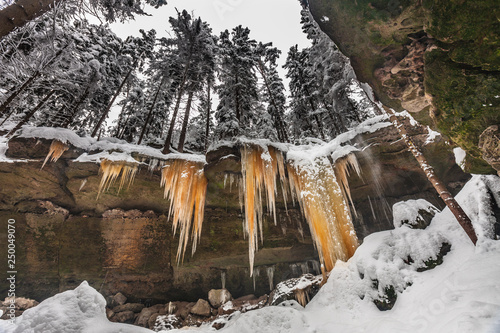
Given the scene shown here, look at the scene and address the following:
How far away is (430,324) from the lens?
297 cm

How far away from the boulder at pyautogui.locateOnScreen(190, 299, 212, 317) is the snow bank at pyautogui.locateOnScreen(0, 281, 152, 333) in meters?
7.51

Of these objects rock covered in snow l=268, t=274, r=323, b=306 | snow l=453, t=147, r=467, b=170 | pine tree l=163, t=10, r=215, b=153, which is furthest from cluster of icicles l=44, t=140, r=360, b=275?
pine tree l=163, t=10, r=215, b=153

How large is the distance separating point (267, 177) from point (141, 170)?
211 inches

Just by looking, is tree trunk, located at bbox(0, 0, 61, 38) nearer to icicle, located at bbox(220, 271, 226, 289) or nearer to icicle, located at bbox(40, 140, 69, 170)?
icicle, located at bbox(40, 140, 69, 170)

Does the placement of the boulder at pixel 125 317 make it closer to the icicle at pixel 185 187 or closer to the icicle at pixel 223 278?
the icicle at pixel 185 187

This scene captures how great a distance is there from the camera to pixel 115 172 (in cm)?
821

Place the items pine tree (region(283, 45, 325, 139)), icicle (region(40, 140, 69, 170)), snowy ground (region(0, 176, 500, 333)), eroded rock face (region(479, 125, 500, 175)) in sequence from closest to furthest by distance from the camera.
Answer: snowy ground (region(0, 176, 500, 333)) → eroded rock face (region(479, 125, 500, 175)) → icicle (region(40, 140, 69, 170)) → pine tree (region(283, 45, 325, 139))

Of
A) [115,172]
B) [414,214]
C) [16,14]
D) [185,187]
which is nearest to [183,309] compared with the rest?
[185,187]

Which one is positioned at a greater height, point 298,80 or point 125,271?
point 298,80

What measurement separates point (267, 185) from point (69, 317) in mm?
6513

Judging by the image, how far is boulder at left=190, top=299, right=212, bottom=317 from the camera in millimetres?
9477

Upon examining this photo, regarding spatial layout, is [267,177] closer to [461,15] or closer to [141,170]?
[141,170]

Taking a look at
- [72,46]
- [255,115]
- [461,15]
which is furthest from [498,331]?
[255,115]

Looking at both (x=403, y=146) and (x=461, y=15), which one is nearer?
(x=461, y=15)
